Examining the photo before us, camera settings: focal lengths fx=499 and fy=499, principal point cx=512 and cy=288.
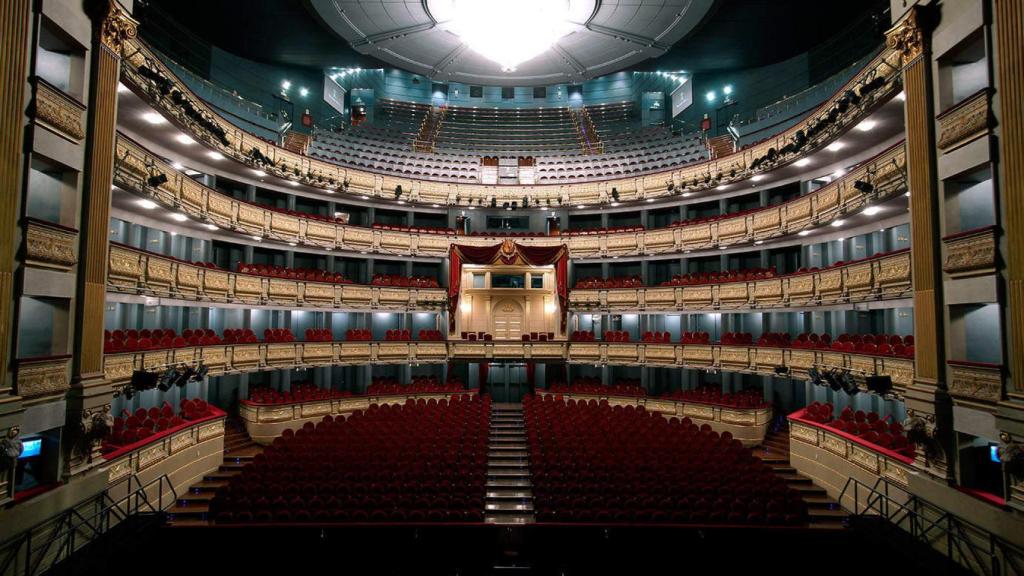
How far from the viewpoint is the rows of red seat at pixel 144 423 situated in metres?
9.41

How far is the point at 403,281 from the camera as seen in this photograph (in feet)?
72.0

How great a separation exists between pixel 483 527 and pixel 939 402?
730 cm

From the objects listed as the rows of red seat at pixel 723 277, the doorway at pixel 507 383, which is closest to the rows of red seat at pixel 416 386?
the doorway at pixel 507 383

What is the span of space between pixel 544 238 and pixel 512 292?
9.45ft

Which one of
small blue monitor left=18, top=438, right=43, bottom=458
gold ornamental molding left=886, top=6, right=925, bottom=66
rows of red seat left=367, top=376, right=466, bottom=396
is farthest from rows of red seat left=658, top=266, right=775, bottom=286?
small blue monitor left=18, top=438, right=43, bottom=458

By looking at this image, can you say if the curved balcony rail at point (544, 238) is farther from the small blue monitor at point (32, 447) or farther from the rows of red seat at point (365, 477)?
the rows of red seat at point (365, 477)

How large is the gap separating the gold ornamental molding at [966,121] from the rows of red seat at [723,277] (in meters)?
8.31

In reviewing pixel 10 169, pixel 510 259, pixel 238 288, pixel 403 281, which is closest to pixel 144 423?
pixel 238 288

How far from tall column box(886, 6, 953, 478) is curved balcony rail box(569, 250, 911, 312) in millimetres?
1782

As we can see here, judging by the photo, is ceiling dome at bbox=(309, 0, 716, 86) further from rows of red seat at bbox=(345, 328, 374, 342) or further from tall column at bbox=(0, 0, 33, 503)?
tall column at bbox=(0, 0, 33, 503)

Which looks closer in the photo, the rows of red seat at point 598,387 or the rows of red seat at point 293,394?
the rows of red seat at point 293,394

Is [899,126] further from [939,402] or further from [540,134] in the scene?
[540,134]

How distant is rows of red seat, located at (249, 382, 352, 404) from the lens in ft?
52.8

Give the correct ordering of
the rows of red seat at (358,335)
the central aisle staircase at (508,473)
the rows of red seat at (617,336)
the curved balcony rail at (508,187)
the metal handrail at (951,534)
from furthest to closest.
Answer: the rows of red seat at (617,336)
the rows of red seat at (358,335)
the curved balcony rail at (508,187)
the central aisle staircase at (508,473)
the metal handrail at (951,534)
